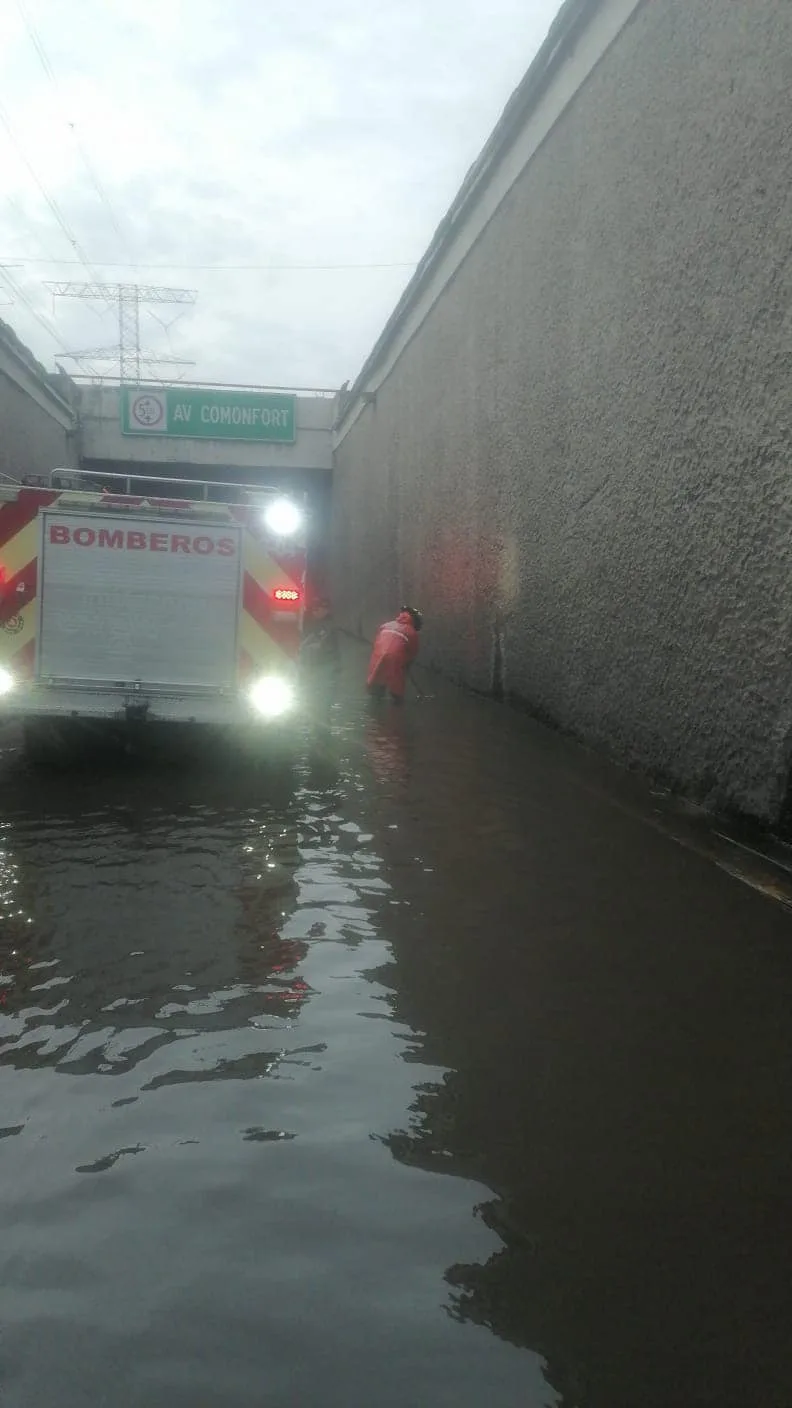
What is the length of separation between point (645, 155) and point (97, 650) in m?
4.85

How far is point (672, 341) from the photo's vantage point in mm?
7551

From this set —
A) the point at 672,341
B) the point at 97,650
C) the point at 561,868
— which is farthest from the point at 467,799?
the point at 672,341

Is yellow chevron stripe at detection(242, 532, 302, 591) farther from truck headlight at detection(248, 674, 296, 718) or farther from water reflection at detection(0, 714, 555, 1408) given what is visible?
water reflection at detection(0, 714, 555, 1408)

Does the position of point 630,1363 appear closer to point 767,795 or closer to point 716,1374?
point 716,1374

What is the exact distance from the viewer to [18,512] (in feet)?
25.6

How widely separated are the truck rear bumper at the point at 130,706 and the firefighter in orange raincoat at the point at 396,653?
14.6 feet

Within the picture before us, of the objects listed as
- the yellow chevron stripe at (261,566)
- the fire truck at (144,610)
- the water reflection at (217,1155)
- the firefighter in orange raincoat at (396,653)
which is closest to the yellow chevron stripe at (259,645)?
the fire truck at (144,610)

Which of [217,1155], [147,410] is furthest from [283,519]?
[147,410]

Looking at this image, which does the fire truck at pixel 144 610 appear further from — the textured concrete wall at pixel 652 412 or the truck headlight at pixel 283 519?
the textured concrete wall at pixel 652 412

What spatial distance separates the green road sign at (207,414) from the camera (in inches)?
1165

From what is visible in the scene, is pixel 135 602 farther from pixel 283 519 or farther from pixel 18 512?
pixel 283 519

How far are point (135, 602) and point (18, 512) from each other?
921 millimetres

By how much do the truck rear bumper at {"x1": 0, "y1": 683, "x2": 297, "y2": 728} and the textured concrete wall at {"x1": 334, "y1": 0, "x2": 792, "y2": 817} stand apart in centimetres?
266

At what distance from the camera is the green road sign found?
2959 centimetres
